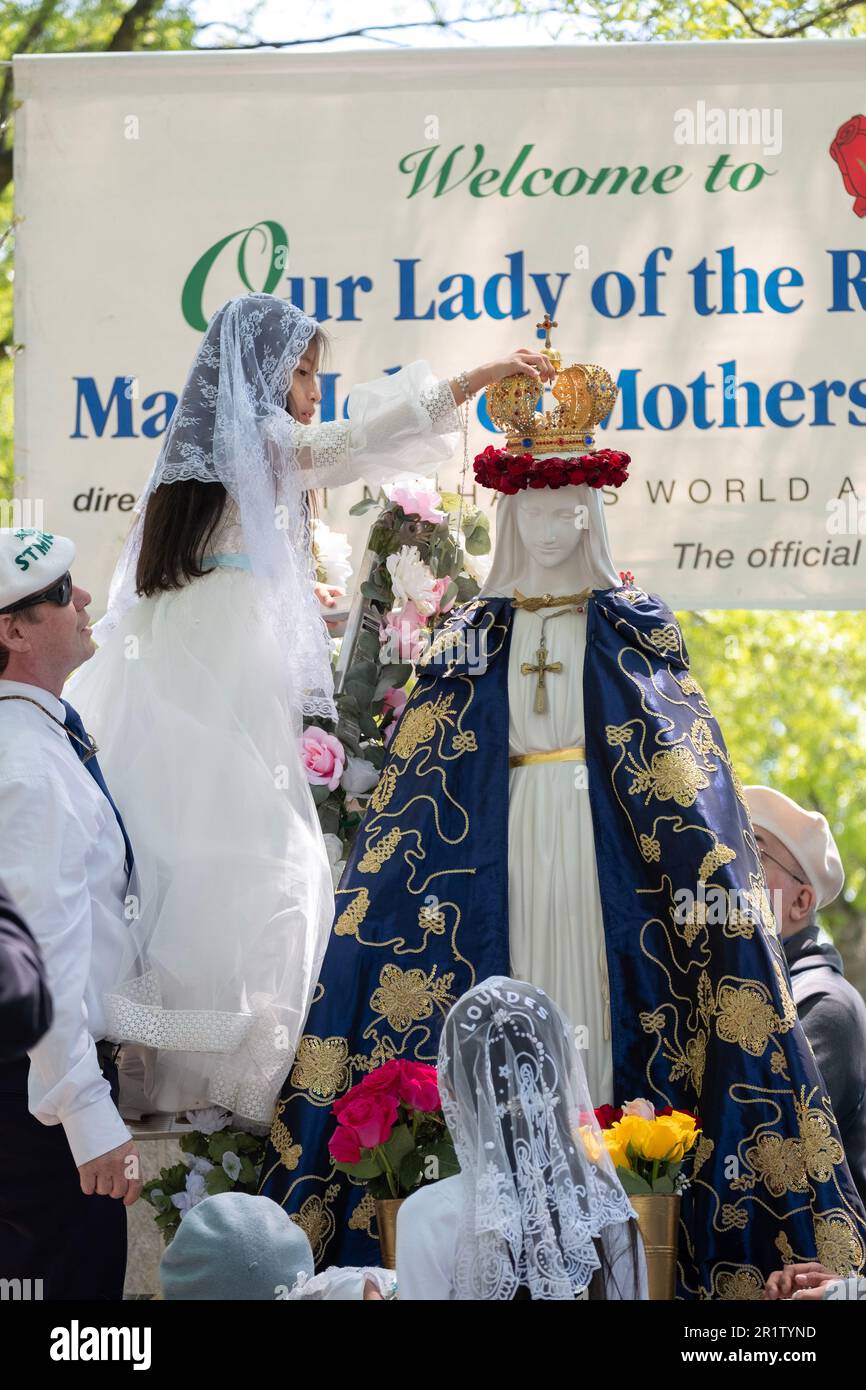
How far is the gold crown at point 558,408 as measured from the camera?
5906 millimetres

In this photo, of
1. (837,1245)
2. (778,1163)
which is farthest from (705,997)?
(837,1245)

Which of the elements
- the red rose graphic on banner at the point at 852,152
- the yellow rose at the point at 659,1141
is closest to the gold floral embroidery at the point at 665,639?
the yellow rose at the point at 659,1141

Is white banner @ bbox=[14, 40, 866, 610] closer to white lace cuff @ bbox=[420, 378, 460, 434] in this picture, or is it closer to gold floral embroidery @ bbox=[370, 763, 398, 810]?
white lace cuff @ bbox=[420, 378, 460, 434]

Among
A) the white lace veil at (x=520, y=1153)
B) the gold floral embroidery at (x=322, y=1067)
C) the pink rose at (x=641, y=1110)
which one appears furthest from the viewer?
the gold floral embroidery at (x=322, y=1067)

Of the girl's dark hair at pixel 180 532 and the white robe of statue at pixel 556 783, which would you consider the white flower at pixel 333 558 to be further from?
the white robe of statue at pixel 556 783

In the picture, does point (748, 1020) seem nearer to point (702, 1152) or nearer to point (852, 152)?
point (702, 1152)

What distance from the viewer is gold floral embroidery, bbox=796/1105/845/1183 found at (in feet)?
17.2

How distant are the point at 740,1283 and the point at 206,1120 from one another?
59.5 inches

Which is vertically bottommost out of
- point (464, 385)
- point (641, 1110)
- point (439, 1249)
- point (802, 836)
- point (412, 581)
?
point (439, 1249)

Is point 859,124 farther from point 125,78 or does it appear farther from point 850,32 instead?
point 850,32

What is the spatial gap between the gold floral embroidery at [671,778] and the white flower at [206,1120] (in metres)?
1.46

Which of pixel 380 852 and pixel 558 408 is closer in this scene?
pixel 380 852

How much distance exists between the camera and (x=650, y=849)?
18.4 ft

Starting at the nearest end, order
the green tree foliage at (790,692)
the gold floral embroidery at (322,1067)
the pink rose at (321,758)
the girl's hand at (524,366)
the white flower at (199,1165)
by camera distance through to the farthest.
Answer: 1. the gold floral embroidery at (322,1067)
2. the white flower at (199,1165)
3. the girl's hand at (524,366)
4. the pink rose at (321,758)
5. the green tree foliage at (790,692)
